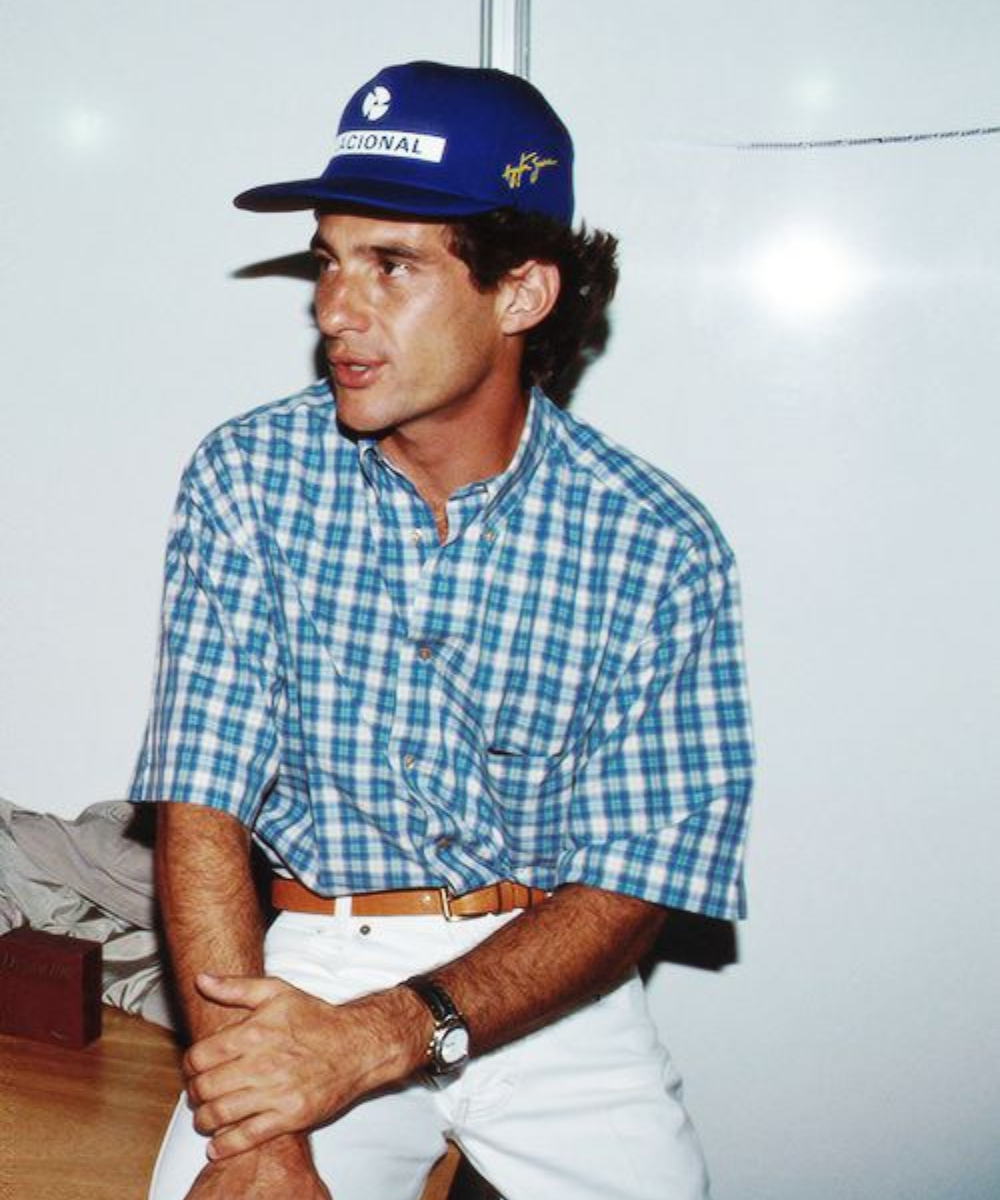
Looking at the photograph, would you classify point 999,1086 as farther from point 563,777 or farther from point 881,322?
point 881,322

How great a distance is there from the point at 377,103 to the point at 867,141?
732mm

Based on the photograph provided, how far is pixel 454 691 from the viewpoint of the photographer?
164cm

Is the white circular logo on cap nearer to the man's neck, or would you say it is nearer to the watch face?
the man's neck

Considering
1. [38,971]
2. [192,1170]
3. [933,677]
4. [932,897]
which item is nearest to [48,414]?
[38,971]

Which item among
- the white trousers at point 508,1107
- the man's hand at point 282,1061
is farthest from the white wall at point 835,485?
the man's hand at point 282,1061

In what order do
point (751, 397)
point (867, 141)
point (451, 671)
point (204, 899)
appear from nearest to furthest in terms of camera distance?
point (204, 899) → point (451, 671) → point (867, 141) → point (751, 397)

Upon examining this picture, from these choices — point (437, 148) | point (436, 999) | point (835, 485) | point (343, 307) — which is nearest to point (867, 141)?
point (835, 485)

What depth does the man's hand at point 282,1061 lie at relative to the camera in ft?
4.33

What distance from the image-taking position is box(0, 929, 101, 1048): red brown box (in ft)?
6.34

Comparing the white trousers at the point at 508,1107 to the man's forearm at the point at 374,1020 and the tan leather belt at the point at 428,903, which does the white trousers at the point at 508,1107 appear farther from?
the man's forearm at the point at 374,1020

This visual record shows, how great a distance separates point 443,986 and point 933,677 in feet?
3.14

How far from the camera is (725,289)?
1886 mm
